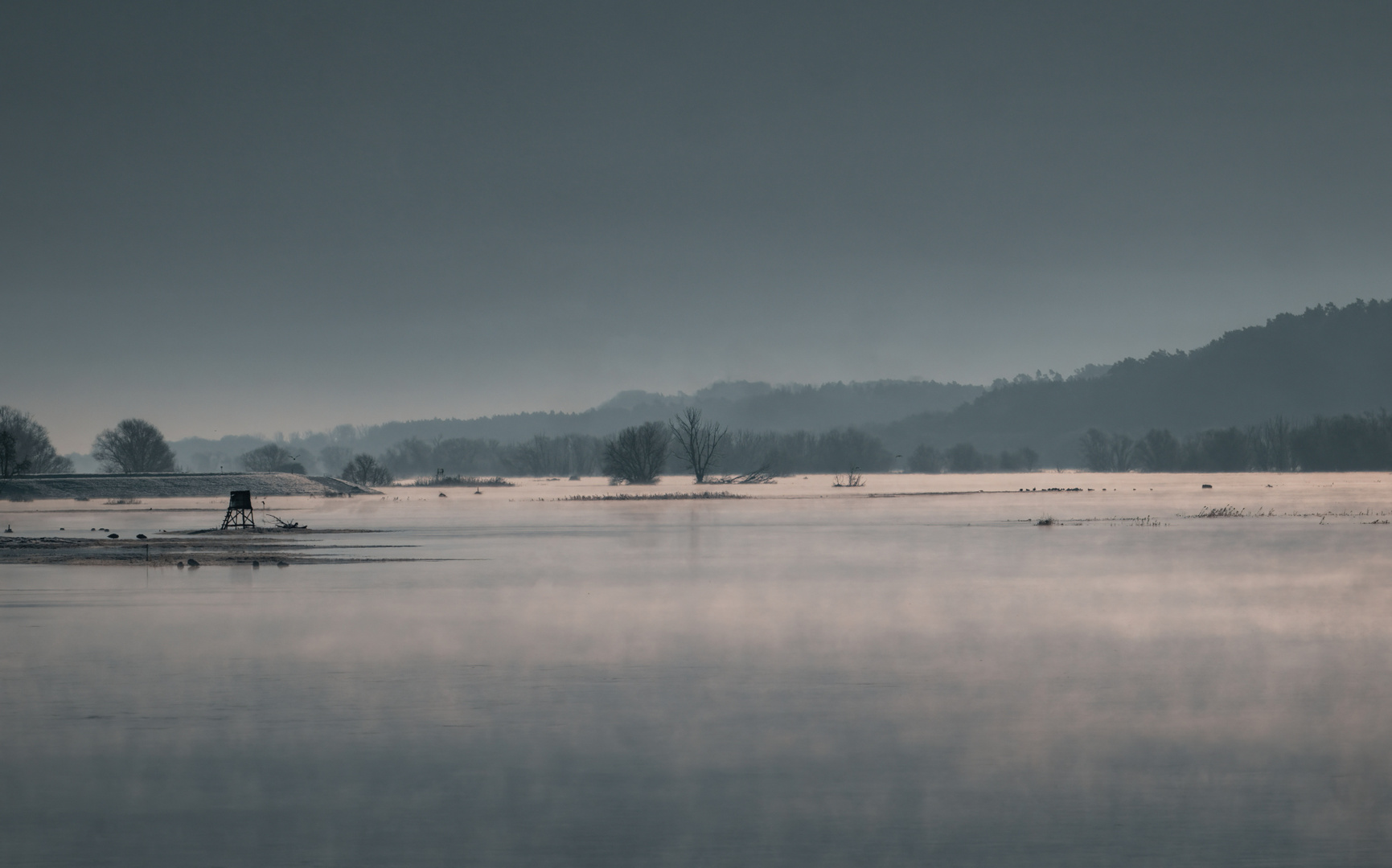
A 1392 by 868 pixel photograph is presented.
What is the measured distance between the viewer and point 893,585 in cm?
2962

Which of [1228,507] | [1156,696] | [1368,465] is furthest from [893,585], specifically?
[1368,465]

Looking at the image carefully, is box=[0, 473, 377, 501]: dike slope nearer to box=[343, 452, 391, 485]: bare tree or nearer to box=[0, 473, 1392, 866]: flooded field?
box=[343, 452, 391, 485]: bare tree

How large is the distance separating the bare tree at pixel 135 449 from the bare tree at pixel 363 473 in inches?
978

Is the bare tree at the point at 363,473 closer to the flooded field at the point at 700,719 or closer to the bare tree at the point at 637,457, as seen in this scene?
the bare tree at the point at 637,457

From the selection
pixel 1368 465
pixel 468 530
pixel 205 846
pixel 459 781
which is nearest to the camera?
pixel 205 846

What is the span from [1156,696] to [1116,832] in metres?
6.20

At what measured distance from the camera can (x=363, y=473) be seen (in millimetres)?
161500

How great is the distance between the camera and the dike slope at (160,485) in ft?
386

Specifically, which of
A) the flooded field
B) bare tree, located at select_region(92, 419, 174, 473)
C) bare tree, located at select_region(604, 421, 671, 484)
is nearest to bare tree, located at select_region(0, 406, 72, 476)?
bare tree, located at select_region(92, 419, 174, 473)

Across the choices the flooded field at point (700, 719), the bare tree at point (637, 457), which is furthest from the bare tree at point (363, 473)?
the flooded field at point (700, 719)

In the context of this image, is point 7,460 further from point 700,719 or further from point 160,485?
point 700,719

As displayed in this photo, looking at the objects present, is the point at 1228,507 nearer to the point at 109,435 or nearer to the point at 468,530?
the point at 468,530

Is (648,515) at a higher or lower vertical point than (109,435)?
lower

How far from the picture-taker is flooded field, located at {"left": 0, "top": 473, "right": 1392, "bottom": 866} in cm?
991
